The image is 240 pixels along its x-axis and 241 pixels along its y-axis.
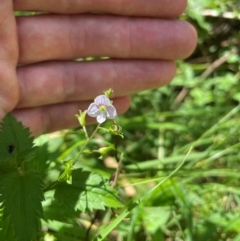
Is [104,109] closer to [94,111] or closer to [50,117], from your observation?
[94,111]

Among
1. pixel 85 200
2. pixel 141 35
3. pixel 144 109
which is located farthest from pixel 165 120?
pixel 85 200

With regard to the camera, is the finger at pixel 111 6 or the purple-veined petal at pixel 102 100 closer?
the purple-veined petal at pixel 102 100

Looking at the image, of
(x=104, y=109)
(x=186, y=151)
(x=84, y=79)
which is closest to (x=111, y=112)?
(x=104, y=109)

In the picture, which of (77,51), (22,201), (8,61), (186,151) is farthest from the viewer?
(186,151)

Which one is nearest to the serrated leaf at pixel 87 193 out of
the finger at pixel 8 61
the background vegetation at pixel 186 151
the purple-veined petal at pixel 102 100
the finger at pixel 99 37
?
the background vegetation at pixel 186 151

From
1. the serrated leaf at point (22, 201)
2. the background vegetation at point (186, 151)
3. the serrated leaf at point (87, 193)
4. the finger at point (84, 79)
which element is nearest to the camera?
→ the serrated leaf at point (22, 201)

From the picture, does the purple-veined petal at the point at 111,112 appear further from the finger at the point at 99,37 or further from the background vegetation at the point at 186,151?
the finger at the point at 99,37
